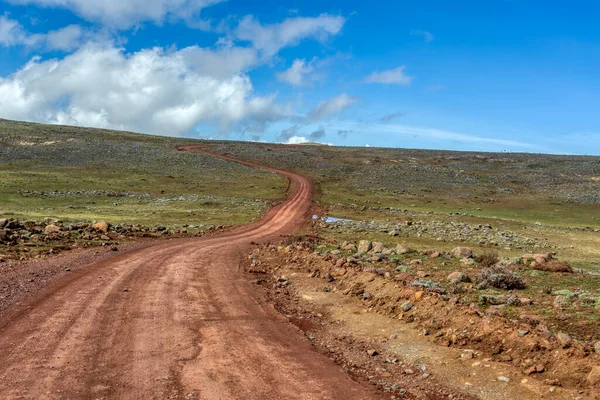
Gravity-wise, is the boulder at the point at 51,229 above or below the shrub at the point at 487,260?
below

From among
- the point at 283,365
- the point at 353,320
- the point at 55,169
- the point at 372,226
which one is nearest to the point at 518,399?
the point at 283,365

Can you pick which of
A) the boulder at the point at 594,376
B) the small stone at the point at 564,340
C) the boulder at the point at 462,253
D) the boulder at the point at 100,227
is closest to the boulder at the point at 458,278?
the boulder at the point at 462,253

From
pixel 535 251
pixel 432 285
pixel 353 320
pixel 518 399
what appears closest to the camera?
pixel 518 399

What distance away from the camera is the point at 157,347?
33.6 ft

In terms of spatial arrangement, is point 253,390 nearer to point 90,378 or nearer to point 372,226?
point 90,378

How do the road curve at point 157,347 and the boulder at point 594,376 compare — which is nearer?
the boulder at point 594,376

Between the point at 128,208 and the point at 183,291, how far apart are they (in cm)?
3454

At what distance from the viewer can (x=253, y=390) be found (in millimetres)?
8352

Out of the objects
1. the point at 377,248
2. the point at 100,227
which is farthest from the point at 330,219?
the point at 100,227

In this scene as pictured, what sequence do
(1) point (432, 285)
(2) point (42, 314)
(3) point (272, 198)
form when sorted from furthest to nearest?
(3) point (272, 198) < (1) point (432, 285) < (2) point (42, 314)

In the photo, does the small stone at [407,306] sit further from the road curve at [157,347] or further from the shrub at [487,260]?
the shrub at [487,260]

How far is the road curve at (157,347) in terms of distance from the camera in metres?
8.29

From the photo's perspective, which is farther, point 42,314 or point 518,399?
point 42,314

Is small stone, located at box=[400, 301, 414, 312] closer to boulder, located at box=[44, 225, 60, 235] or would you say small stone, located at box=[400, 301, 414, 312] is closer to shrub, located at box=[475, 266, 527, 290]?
shrub, located at box=[475, 266, 527, 290]
